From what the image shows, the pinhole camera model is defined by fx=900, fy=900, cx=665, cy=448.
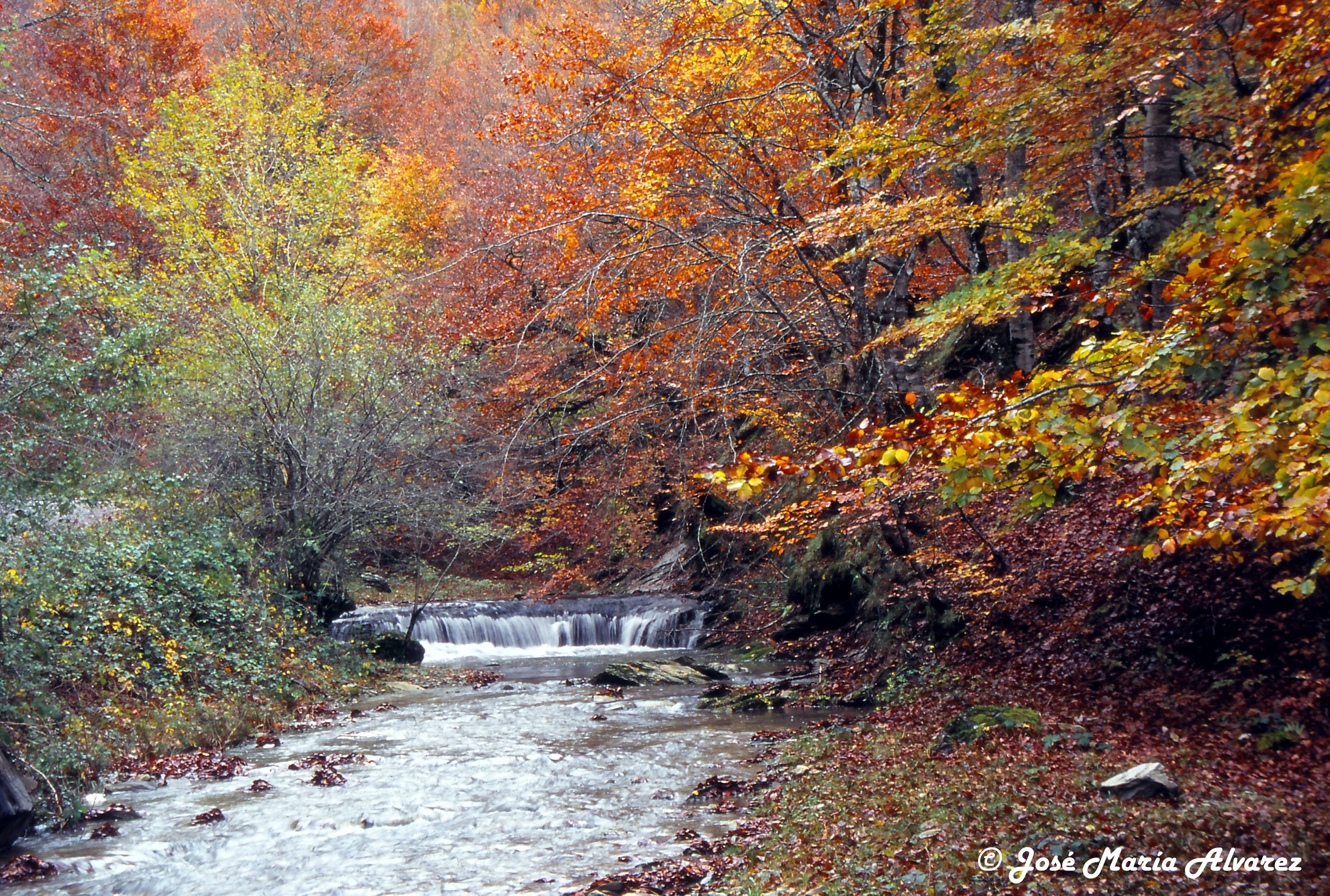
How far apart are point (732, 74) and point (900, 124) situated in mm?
2689

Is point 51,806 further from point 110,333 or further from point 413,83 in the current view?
point 413,83

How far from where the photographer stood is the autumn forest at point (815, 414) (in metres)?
5.21

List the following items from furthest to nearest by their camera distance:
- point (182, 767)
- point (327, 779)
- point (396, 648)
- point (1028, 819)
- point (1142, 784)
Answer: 1. point (396, 648)
2. point (182, 767)
3. point (327, 779)
4. point (1142, 784)
5. point (1028, 819)

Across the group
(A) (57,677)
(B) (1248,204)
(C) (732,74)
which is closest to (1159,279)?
(B) (1248,204)

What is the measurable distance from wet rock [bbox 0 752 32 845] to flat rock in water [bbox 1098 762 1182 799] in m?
8.31

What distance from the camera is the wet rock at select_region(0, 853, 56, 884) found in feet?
22.2

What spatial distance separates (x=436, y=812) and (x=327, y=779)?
64.5 inches

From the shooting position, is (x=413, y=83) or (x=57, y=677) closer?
(x=57, y=677)

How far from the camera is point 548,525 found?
970 inches

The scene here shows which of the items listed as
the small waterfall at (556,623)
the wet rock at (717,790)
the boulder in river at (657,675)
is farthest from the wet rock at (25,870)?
the small waterfall at (556,623)

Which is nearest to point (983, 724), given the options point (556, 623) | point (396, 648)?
point (396, 648)

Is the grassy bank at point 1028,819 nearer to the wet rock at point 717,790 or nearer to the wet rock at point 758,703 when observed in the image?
the wet rock at point 717,790

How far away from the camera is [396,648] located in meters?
18.4

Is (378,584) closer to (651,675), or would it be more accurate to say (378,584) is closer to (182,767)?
(651,675)
